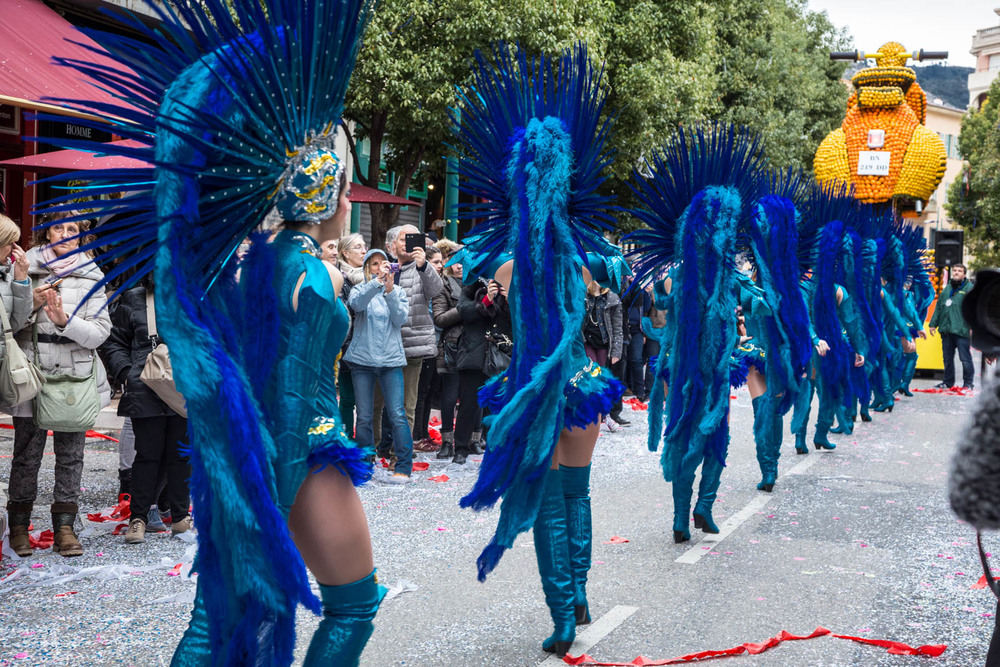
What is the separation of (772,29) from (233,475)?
96.8 ft

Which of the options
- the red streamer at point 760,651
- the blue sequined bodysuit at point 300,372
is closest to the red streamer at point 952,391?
the red streamer at point 760,651

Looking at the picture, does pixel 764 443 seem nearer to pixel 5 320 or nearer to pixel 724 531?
pixel 724 531

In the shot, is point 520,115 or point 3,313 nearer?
point 520,115

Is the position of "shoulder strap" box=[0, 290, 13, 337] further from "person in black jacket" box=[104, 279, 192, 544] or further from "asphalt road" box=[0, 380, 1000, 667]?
"asphalt road" box=[0, 380, 1000, 667]

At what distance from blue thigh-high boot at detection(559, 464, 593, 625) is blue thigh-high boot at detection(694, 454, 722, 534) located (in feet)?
6.33

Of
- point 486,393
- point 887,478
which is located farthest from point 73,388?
point 887,478

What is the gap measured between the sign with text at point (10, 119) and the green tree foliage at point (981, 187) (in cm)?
2604

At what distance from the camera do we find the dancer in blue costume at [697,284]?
5867 millimetres

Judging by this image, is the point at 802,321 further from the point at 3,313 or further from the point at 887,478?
the point at 3,313

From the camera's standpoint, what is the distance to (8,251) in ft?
17.2

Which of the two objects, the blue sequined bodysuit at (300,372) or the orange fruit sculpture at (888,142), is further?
the orange fruit sculpture at (888,142)

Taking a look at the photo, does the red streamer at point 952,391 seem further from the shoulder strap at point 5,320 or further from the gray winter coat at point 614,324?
the shoulder strap at point 5,320

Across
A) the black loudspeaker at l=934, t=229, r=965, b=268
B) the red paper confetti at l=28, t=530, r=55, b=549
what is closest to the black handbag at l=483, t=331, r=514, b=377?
the red paper confetti at l=28, t=530, r=55, b=549

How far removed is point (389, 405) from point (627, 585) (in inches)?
131
